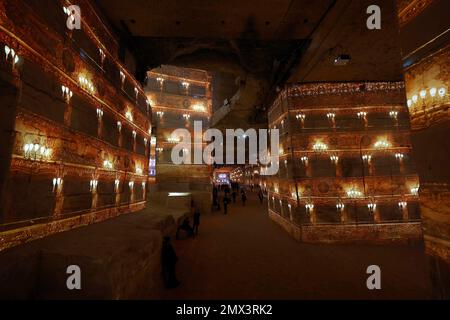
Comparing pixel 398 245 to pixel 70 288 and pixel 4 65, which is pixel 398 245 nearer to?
pixel 70 288

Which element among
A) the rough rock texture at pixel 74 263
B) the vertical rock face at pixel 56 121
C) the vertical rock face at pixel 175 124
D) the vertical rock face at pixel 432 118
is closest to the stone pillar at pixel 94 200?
the vertical rock face at pixel 56 121

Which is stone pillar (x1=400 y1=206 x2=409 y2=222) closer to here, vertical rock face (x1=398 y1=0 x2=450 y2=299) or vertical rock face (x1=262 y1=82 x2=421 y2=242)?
vertical rock face (x1=262 y1=82 x2=421 y2=242)

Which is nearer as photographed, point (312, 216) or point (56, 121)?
point (56, 121)

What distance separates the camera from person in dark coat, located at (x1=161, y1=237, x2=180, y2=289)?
6.61m

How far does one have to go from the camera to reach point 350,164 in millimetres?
11938

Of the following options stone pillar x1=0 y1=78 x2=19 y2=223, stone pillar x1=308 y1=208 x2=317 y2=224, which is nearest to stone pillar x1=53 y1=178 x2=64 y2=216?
stone pillar x1=0 y1=78 x2=19 y2=223

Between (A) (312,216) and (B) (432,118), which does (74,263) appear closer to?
(B) (432,118)

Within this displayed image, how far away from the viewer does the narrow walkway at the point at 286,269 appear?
6.42 metres

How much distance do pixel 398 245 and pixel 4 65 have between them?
17.3 m

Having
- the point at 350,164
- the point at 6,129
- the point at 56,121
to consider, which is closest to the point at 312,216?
the point at 350,164

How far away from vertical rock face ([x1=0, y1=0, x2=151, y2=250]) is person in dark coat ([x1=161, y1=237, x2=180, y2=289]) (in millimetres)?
3219

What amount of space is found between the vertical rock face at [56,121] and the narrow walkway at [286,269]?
4217mm

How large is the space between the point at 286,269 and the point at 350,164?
7.50 m

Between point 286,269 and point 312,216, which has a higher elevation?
point 312,216
